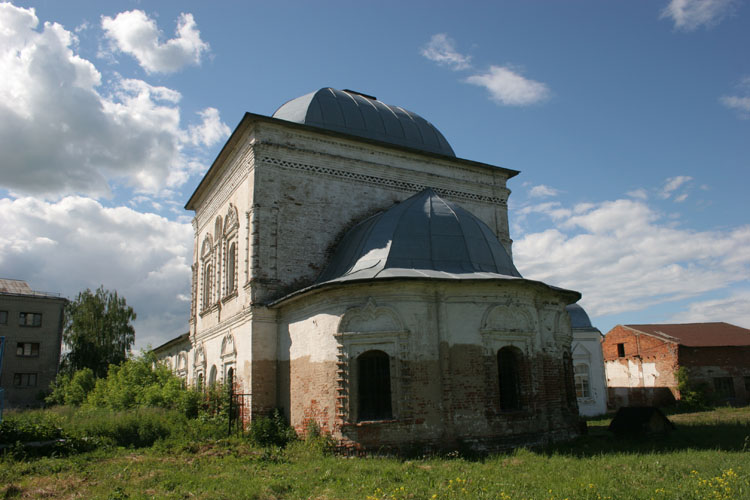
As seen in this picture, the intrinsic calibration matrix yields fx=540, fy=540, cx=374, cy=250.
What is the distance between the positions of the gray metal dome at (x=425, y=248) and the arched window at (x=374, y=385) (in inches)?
67.2

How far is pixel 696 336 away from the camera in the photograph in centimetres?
2562

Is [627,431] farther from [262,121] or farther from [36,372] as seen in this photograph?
[36,372]

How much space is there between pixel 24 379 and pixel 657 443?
35.7 m

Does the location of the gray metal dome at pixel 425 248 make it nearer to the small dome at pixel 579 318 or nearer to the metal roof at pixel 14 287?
the small dome at pixel 579 318

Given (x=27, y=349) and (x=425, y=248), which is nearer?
(x=425, y=248)

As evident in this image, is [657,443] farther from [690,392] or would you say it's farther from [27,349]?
[27,349]

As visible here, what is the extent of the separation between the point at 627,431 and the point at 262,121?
11.5 metres

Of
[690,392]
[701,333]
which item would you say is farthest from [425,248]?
[701,333]

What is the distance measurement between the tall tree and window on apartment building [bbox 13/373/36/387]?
179cm

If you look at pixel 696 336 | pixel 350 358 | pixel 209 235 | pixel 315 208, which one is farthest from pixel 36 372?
pixel 696 336

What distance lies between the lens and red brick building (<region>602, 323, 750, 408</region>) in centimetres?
2408

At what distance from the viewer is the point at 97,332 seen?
34.7 m

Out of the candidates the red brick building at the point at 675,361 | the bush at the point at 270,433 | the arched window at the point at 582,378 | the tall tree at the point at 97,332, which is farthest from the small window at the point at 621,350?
the tall tree at the point at 97,332

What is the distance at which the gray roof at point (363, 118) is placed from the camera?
15953 mm
